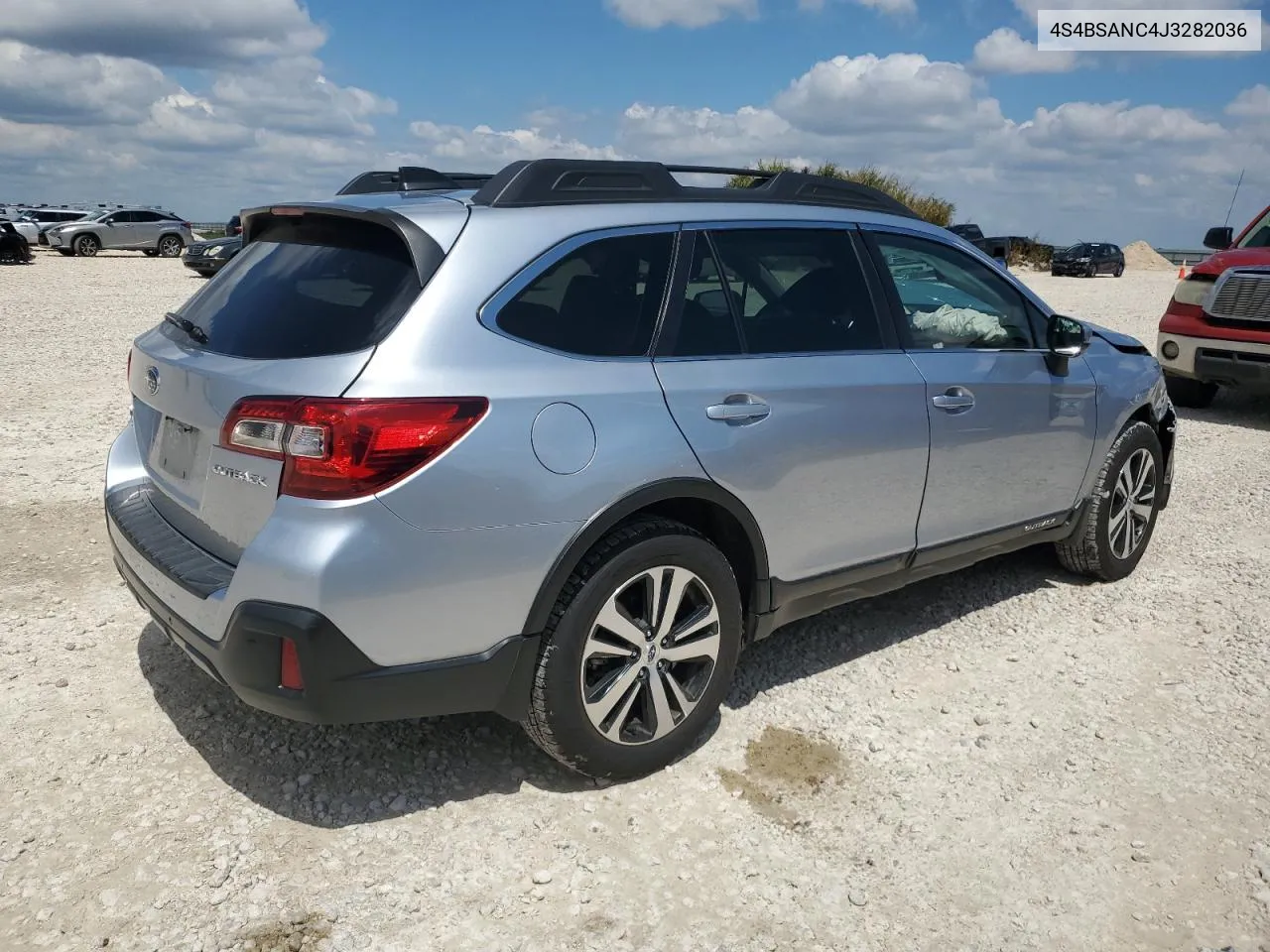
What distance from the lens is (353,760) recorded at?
11.2ft

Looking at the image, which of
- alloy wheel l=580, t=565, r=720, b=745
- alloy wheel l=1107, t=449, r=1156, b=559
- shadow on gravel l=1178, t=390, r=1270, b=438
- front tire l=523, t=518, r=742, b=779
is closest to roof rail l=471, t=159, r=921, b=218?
front tire l=523, t=518, r=742, b=779

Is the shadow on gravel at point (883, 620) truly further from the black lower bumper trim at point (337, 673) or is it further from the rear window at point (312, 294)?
the rear window at point (312, 294)

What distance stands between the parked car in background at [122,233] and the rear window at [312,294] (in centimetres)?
3260

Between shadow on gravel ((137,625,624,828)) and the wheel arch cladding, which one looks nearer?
the wheel arch cladding

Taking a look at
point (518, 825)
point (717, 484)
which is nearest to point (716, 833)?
point (518, 825)

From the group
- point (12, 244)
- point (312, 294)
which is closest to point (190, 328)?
point (312, 294)

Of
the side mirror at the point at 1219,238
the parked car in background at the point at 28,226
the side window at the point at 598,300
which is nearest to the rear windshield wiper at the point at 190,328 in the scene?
the side window at the point at 598,300

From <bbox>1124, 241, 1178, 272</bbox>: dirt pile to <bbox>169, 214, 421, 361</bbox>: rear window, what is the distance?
174 feet

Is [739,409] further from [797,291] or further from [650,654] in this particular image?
[650,654]

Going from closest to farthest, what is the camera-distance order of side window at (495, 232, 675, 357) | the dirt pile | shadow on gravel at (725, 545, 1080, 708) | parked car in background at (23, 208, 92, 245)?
side window at (495, 232, 675, 357) < shadow on gravel at (725, 545, 1080, 708) < parked car in background at (23, 208, 92, 245) < the dirt pile

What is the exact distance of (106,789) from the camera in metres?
3.19

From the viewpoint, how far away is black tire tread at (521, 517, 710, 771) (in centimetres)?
299

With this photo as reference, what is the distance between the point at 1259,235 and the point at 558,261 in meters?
9.25

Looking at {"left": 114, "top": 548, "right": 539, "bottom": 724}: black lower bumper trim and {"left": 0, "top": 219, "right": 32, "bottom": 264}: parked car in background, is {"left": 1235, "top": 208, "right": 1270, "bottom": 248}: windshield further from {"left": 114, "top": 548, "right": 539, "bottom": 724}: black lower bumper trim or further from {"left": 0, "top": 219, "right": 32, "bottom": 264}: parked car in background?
{"left": 0, "top": 219, "right": 32, "bottom": 264}: parked car in background
